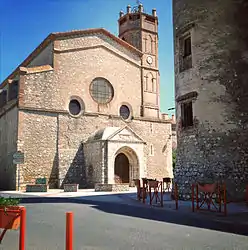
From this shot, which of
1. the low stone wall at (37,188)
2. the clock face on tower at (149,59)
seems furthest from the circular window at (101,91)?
the low stone wall at (37,188)

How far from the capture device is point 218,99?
1373 centimetres

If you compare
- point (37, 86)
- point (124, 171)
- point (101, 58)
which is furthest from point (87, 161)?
point (101, 58)

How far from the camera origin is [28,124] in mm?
23000

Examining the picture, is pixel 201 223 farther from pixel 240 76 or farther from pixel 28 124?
pixel 28 124

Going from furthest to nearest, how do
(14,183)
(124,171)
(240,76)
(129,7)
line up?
(129,7) < (124,171) < (14,183) < (240,76)

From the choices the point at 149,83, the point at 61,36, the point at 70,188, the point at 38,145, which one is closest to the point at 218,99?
the point at 70,188

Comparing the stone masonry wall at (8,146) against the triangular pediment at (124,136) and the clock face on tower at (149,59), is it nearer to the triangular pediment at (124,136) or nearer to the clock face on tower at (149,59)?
the triangular pediment at (124,136)

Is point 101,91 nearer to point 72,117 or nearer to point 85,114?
point 85,114

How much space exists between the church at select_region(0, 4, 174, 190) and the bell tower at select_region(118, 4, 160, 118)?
101 mm

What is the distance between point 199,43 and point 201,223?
8971 millimetres

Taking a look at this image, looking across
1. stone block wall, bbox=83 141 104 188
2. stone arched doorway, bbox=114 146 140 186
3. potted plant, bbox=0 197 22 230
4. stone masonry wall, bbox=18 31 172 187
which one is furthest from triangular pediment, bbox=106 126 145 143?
potted plant, bbox=0 197 22 230

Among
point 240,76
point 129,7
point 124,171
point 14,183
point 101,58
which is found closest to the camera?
point 240,76

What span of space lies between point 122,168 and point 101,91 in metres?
6.89

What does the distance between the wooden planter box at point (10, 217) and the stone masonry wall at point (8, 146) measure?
18.2 meters
